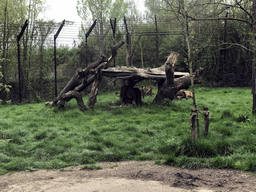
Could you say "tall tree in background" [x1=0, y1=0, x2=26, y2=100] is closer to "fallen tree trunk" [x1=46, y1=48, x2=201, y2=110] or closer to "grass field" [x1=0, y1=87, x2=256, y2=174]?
"fallen tree trunk" [x1=46, y1=48, x2=201, y2=110]

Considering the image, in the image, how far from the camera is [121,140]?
20.3ft

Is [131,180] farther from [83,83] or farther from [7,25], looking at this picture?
[7,25]

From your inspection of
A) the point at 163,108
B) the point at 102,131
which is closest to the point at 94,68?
the point at 163,108

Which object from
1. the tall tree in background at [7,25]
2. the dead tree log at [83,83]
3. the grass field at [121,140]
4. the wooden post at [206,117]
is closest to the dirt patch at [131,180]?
the grass field at [121,140]

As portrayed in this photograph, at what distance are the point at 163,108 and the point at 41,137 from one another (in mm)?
4776

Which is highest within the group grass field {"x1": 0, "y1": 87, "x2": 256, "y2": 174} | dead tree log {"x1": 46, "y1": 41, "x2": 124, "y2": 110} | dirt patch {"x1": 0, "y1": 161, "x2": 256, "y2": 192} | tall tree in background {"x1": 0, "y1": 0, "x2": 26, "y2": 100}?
tall tree in background {"x1": 0, "y1": 0, "x2": 26, "y2": 100}

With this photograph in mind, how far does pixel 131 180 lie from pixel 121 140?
2054 millimetres

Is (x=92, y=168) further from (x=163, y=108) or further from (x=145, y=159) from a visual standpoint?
(x=163, y=108)

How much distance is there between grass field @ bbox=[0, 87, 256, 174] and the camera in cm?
491

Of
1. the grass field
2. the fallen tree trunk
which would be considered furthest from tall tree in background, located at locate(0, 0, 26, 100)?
the grass field

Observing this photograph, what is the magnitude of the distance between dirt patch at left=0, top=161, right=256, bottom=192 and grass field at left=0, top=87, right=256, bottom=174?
296 millimetres

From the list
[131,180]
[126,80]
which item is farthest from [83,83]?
[131,180]

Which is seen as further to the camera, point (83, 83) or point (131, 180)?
point (83, 83)

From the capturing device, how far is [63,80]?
45.1 ft
